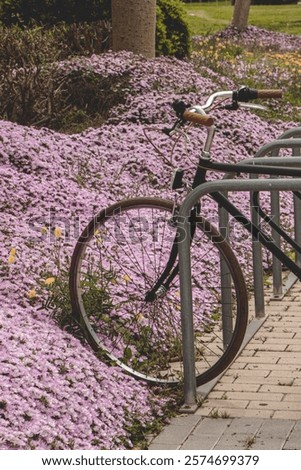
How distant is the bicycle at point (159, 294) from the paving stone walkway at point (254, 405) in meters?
0.18

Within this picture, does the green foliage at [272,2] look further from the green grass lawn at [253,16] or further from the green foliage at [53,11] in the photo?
the green foliage at [53,11]

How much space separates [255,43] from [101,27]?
1040cm

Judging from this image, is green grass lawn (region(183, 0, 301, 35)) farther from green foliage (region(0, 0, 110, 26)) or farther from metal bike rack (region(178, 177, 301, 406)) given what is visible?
metal bike rack (region(178, 177, 301, 406))

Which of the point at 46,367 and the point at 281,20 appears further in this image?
the point at 281,20

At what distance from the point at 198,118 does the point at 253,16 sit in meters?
38.7

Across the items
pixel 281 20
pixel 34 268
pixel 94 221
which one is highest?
pixel 94 221

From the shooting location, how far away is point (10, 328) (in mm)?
5719

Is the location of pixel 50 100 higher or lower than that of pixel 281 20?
higher

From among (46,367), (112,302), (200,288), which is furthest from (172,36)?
(46,367)

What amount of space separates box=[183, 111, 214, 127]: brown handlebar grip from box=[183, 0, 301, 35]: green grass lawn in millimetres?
28874

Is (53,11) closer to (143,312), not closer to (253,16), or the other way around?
(143,312)

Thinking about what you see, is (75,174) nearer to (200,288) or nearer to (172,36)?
(200,288)

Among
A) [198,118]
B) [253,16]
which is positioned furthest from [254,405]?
[253,16]

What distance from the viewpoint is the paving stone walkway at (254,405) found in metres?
5.20
